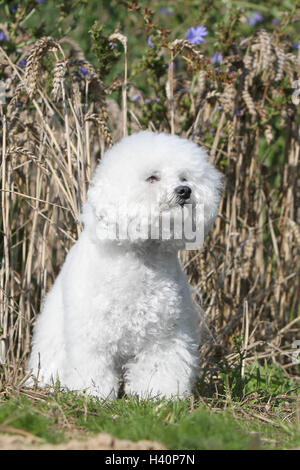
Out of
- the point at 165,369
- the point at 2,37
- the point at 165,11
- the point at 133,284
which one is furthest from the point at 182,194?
the point at 165,11

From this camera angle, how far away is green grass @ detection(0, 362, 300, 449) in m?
2.53

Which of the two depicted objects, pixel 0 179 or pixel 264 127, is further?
pixel 264 127

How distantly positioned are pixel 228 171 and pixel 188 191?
1486 millimetres

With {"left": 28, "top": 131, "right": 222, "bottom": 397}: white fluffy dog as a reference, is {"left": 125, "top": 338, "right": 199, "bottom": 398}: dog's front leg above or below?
below

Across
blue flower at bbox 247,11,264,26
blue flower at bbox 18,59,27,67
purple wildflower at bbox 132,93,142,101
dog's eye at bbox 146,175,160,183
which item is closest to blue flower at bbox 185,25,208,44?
purple wildflower at bbox 132,93,142,101

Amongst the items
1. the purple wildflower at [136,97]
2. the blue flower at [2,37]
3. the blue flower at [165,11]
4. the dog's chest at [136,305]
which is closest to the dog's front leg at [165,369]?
the dog's chest at [136,305]

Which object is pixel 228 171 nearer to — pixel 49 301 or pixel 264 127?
pixel 264 127

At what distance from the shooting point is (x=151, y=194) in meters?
3.08

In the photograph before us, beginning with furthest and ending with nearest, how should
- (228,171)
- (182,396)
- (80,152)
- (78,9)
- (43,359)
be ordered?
1. (78,9)
2. (228,171)
3. (80,152)
4. (43,359)
5. (182,396)

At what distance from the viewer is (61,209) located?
166 inches

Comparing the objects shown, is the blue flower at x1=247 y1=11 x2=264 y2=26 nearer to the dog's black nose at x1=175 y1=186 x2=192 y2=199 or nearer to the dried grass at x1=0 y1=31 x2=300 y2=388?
the dried grass at x1=0 y1=31 x2=300 y2=388

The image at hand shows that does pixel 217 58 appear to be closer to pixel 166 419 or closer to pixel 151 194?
pixel 151 194
